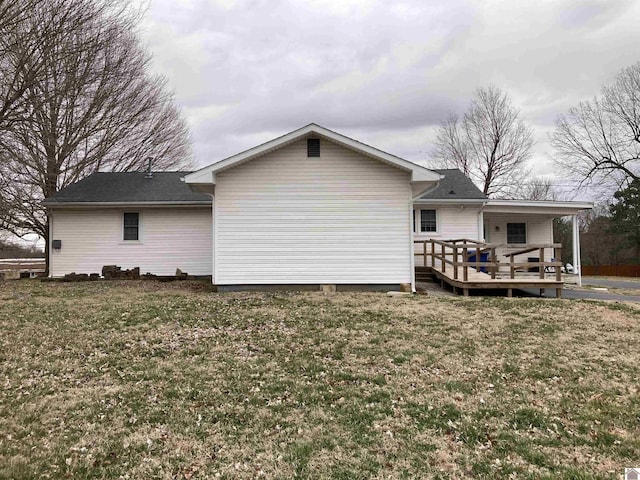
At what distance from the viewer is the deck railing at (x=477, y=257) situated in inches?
414

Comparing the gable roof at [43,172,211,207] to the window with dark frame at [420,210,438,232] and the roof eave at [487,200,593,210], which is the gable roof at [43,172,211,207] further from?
the roof eave at [487,200,593,210]

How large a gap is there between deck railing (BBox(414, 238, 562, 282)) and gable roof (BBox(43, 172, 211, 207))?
8055mm

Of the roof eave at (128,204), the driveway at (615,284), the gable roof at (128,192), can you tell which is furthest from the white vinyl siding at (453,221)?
the gable roof at (128,192)

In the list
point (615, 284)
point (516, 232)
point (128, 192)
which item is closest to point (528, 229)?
point (516, 232)

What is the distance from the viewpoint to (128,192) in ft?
49.7

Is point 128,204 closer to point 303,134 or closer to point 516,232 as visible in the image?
point 303,134

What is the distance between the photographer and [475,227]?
14922 mm

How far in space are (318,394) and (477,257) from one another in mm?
8348

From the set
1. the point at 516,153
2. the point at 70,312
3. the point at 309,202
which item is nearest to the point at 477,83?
the point at 516,153

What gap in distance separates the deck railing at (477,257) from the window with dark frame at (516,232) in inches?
129

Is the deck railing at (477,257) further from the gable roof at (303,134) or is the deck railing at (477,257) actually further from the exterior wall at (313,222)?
the gable roof at (303,134)

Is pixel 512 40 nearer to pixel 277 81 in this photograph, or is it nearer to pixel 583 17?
pixel 583 17

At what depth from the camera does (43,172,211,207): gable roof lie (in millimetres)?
14320

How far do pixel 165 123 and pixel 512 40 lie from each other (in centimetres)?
2017
